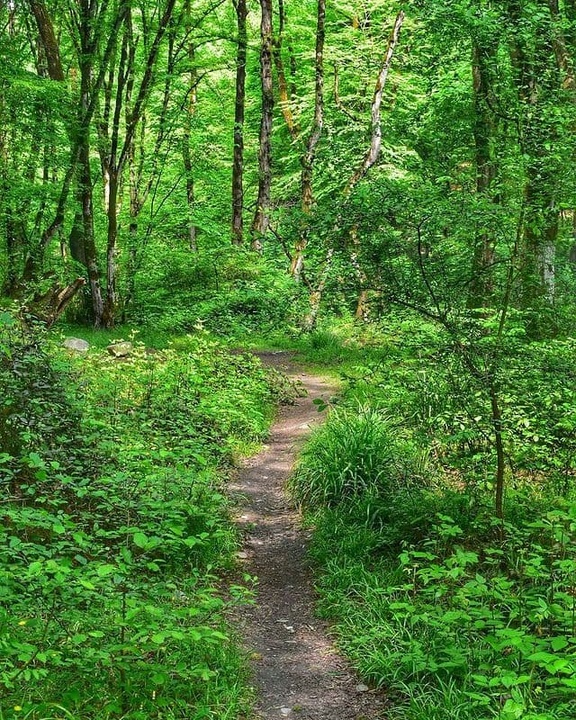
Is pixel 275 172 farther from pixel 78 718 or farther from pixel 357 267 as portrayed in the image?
pixel 78 718

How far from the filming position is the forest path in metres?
3.78

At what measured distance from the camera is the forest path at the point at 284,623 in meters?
3.78

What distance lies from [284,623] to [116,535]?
5.66ft

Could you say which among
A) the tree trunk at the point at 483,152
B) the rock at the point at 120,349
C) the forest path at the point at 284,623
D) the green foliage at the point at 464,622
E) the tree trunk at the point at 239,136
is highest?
the tree trunk at the point at 239,136

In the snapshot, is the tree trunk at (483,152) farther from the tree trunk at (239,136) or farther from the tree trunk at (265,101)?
the tree trunk at (239,136)

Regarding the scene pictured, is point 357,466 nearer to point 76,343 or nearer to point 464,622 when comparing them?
point 464,622

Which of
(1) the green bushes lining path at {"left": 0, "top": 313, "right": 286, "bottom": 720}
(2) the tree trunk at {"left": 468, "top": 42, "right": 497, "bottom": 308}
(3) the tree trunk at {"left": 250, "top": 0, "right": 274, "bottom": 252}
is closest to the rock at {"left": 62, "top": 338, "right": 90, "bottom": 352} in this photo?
(1) the green bushes lining path at {"left": 0, "top": 313, "right": 286, "bottom": 720}

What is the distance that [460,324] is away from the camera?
16.2 feet

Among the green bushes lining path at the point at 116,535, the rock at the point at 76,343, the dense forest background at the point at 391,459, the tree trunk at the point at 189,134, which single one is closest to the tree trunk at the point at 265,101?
the tree trunk at the point at 189,134

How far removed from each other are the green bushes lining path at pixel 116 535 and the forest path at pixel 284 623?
24 cm

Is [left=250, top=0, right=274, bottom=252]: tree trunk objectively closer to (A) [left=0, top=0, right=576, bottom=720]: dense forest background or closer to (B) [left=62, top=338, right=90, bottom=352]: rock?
(B) [left=62, top=338, right=90, bottom=352]: rock

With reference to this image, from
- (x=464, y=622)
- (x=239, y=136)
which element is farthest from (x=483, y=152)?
(x=239, y=136)

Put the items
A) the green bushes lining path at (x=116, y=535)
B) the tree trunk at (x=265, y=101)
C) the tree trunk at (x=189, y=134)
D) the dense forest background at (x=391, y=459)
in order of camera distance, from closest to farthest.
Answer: the green bushes lining path at (x=116, y=535) → the dense forest background at (x=391, y=459) → the tree trunk at (x=265, y=101) → the tree trunk at (x=189, y=134)

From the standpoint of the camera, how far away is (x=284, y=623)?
4.75 meters
